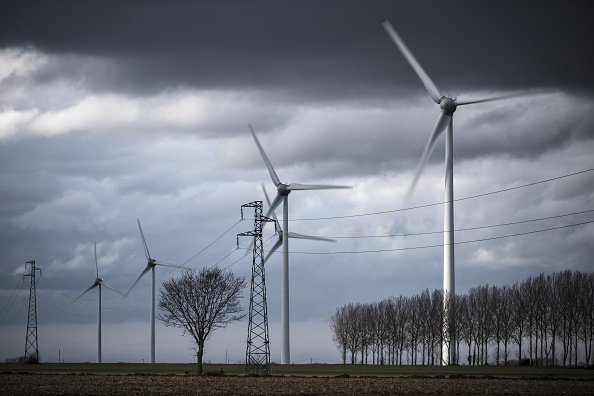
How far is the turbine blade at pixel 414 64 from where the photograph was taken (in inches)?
3862

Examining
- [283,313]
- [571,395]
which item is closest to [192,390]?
[571,395]

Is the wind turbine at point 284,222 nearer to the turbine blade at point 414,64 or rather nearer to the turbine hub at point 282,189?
the turbine hub at point 282,189

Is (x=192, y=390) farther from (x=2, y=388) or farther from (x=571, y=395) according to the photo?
(x=571, y=395)

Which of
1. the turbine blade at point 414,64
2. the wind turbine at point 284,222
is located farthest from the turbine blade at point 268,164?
the turbine blade at point 414,64

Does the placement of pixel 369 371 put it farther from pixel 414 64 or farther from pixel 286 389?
pixel 286 389

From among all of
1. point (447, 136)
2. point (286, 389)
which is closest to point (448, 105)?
point (447, 136)

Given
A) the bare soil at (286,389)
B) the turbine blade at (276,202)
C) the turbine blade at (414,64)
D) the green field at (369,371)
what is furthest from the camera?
the turbine blade at (276,202)

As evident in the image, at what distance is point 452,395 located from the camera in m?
51.3

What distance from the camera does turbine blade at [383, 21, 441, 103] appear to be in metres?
98.1

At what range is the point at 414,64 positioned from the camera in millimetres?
102562

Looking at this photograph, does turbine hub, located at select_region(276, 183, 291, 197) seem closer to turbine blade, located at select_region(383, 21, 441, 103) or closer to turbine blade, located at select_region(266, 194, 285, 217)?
turbine blade, located at select_region(266, 194, 285, 217)

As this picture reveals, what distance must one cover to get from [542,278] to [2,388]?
110 metres

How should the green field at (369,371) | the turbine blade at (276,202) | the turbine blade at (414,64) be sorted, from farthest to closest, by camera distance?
the turbine blade at (276,202), the turbine blade at (414,64), the green field at (369,371)

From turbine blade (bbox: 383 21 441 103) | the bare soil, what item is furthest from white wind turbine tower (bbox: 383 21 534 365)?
the bare soil
